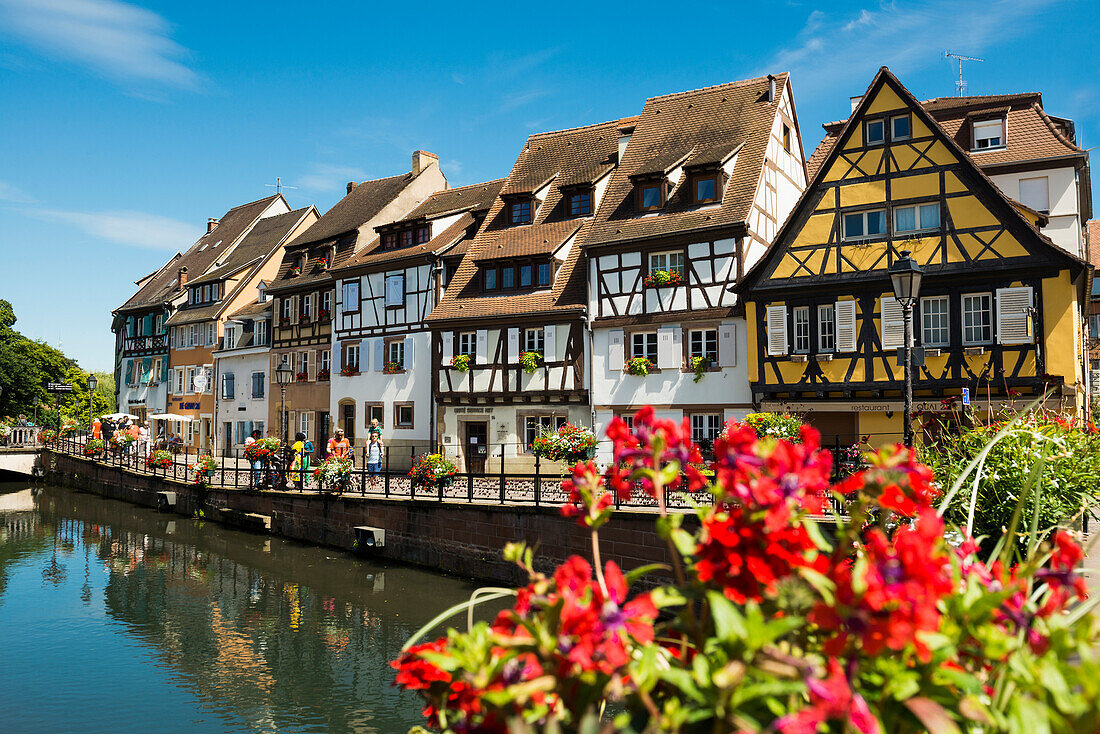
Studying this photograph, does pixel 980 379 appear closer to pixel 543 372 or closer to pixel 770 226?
pixel 770 226

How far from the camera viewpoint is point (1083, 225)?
2508cm

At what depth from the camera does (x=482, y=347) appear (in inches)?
1098

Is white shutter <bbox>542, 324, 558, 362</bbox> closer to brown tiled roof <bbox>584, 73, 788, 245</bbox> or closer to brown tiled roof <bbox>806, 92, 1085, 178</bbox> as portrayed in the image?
brown tiled roof <bbox>584, 73, 788, 245</bbox>

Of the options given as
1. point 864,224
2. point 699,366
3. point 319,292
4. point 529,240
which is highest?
point 529,240

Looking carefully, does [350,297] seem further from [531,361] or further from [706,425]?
[706,425]

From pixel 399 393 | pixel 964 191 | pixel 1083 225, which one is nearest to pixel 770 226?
pixel 964 191

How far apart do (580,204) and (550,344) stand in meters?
5.56

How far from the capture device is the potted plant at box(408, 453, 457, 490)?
20094 millimetres

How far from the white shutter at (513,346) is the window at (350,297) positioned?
9.31 metres

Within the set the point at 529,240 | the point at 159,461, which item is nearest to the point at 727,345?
the point at 529,240

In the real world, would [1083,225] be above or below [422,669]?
above

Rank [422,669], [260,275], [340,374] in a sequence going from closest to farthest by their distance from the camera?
1. [422,669]
2. [340,374]
3. [260,275]

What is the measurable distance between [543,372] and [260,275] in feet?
75.5

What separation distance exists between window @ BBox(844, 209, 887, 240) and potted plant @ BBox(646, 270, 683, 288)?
503 cm
